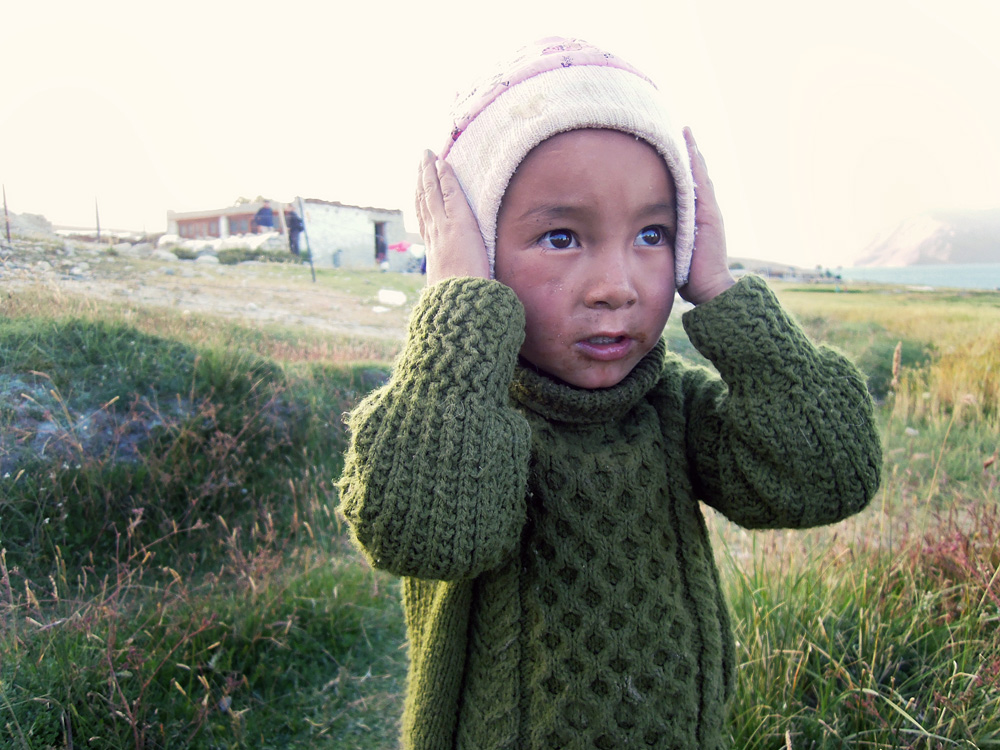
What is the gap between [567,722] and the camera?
127 cm

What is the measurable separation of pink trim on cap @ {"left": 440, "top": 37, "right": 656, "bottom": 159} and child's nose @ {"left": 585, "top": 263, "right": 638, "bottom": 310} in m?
0.47

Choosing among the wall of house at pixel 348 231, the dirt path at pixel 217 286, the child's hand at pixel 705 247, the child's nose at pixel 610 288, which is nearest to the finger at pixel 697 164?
→ the child's hand at pixel 705 247

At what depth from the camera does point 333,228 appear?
14.5 m

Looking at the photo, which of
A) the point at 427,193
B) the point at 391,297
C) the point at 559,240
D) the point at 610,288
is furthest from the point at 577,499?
the point at 391,297

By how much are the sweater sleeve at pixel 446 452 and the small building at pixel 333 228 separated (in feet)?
29.2

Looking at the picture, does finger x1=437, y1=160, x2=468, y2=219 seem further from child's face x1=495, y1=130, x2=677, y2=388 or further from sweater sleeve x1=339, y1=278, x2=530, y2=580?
sweater sleeve x1=339, y1=278, x2=530, y2=580

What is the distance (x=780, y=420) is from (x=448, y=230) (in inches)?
32.5

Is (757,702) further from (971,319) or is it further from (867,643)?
(971,319)

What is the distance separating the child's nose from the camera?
1.24 m

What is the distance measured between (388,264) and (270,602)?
1437 centimetres

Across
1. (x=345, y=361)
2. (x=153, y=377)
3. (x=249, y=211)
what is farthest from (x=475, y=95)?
(x=249, y=211)

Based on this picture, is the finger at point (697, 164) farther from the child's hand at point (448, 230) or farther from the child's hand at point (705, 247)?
the child's hand at point (448, 230)

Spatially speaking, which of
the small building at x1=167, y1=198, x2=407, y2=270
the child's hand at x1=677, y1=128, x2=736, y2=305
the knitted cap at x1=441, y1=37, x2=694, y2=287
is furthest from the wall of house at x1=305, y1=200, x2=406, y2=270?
the child's hand at x1=677, y1=128, x2=736, y2=305

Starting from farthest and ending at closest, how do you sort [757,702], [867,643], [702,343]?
[867,643]
[757,702]
[702,343]
